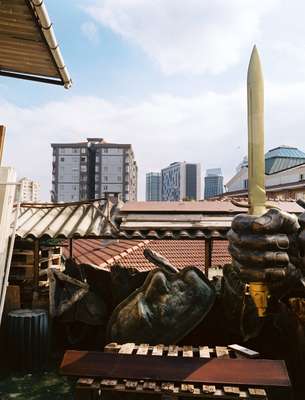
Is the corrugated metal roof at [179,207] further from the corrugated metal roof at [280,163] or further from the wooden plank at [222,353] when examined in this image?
the corrugated metal roof at [280,163]

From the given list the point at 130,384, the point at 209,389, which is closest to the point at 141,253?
the point at 130,384

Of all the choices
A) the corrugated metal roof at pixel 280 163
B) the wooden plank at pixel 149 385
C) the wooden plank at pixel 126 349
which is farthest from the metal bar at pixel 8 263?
the corrugated metal roof at pixel 280 163

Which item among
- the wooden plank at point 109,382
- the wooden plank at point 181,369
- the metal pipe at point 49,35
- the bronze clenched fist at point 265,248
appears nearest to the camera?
the bronze clenched fist at point 265,248

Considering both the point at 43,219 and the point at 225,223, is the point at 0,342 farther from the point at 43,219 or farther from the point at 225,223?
the point at 225,223

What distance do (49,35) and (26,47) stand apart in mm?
930

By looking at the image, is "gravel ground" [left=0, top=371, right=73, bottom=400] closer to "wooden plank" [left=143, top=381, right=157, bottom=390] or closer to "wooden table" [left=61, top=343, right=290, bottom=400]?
"wooden table" [left=61, top=343, right=290, bottom=400]

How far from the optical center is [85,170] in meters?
78.2

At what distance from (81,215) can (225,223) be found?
363 centimetres

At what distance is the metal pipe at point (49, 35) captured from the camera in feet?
13.7

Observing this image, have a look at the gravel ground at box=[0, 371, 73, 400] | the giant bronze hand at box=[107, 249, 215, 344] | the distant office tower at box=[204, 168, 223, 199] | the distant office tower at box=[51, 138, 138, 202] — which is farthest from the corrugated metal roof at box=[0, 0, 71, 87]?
the distant office tower at box=[204, 168, 223, 199]

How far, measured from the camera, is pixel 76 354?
4.16 meters

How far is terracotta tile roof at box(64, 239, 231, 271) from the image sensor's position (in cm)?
1094

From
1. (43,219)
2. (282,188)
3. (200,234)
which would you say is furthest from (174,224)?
(282,188)

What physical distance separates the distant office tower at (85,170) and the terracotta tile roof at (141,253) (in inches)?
2431
